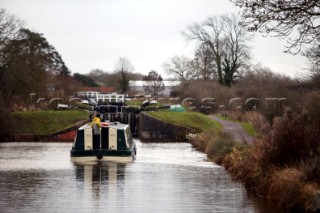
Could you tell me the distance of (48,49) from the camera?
104m

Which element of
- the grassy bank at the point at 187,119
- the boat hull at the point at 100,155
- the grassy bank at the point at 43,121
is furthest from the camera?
the grassy bank at the point at 43,121

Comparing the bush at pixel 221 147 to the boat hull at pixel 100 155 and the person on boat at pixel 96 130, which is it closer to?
the boat hull at pixel 100 155

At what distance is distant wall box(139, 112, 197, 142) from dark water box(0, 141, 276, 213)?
62.8ft

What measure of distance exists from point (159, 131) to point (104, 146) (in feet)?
72.0

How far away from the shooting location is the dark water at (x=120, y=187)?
19.0 m

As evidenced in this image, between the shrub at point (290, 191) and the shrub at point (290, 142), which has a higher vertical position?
the shrub at point (290, 142)

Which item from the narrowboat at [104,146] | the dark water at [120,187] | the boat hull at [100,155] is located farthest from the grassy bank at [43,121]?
the boat hull at [100,155]

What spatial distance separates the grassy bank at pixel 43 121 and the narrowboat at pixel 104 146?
23525 mm

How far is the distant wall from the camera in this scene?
55.1 meters

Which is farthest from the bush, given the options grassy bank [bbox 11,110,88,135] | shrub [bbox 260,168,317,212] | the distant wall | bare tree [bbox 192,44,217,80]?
bare tree [bbox 192,44,217,80]

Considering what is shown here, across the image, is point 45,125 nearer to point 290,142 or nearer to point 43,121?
point 43,121

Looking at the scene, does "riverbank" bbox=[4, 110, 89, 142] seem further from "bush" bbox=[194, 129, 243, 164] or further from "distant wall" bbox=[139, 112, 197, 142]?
"bush" bbox=[194, 129, 243, 164]

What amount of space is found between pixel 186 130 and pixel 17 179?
30162mm

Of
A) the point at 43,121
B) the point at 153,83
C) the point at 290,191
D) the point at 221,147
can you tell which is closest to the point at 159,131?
the point at 43,121
